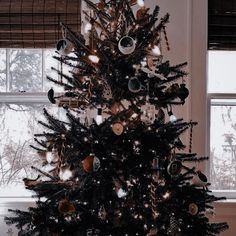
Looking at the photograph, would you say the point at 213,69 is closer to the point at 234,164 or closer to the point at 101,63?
the point at 234,164

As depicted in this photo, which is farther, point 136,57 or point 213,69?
point 213,69

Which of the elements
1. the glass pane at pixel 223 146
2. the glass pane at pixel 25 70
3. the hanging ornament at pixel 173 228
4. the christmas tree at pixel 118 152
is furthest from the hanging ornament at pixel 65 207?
the glass pane at pixel 223 146

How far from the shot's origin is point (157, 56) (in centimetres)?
176

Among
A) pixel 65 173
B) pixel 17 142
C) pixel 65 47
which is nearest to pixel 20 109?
pixel 17 142

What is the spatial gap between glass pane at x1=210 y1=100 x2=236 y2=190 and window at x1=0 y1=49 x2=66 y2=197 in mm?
1165

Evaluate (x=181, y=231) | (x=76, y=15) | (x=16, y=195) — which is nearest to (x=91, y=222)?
(x=181, y=231)

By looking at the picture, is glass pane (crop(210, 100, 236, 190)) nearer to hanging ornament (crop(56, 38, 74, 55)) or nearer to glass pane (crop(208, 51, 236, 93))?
glass pane (crop(208, 51, 236, 93))

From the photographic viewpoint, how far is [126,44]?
158 centimetres

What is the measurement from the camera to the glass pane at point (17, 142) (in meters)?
2.69

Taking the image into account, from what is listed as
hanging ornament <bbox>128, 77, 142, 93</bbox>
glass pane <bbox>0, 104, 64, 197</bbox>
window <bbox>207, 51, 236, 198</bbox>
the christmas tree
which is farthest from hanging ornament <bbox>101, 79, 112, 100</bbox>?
window <bbox>207, 51, 236, 198</bbox>

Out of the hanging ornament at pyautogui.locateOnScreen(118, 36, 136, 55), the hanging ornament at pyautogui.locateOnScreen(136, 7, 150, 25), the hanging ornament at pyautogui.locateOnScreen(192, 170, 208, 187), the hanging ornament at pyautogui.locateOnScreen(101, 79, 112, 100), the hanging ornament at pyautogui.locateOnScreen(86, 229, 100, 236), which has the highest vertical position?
the hanging ornament at pyautogui.locateOnScreen(136, 7, 150, 25)

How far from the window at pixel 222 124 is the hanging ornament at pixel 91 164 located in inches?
55.9

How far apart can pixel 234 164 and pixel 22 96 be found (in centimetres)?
167

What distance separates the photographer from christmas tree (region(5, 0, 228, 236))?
1.58 m
